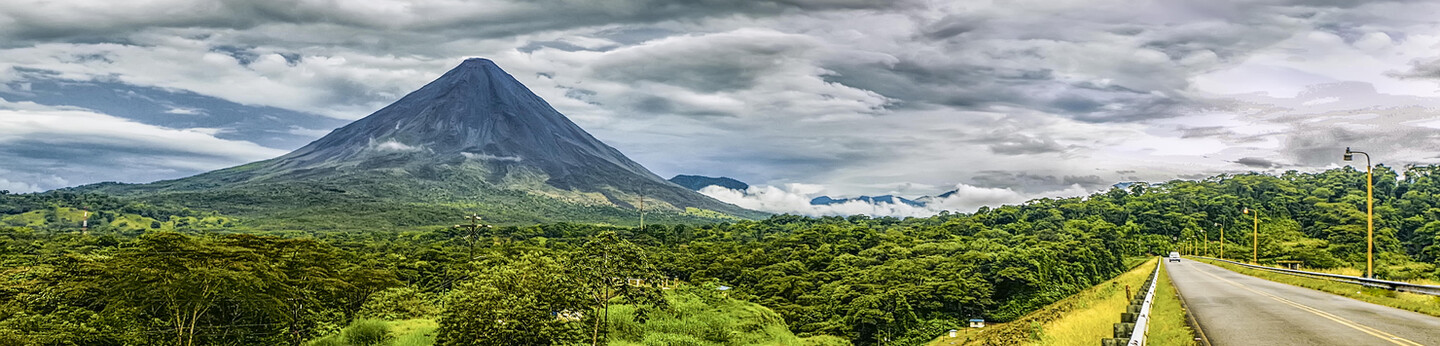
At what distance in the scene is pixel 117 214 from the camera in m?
191

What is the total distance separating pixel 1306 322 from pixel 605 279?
2129 cm

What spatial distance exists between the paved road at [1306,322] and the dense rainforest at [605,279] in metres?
19.1

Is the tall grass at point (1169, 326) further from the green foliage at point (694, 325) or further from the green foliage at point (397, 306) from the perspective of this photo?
the green foliage at point (397, 306)

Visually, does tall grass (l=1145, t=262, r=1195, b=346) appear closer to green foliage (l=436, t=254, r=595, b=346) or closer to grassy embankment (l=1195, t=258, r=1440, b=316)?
grassy embankment (l=1195, t=258, r=1440, b=316)

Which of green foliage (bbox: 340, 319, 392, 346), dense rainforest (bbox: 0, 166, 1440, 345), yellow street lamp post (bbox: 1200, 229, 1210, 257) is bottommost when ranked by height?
green foliage (bbox: 340, 319, 392, 346)

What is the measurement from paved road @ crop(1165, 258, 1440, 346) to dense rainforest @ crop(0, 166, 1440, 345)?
19.1 meters

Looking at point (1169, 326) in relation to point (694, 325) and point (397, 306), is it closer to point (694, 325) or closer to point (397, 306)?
point (694, 325)

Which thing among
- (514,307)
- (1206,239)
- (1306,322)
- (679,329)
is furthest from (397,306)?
(1206,239)

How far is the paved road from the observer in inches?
509

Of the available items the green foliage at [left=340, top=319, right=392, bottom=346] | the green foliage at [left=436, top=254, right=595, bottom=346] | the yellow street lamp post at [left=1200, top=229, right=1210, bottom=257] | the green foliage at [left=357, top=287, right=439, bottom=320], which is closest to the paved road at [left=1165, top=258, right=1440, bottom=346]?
the green foliage at [left=436, top=254, right=595, bottom=346]

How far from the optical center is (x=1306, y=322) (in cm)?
1563

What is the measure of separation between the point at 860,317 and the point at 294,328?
109 ft

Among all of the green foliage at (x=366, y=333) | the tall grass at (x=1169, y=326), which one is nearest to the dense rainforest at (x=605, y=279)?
the green foliage at (x=366, y=333)

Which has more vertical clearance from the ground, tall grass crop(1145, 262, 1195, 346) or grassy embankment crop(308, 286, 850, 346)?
tall grass crop(1145, 262, 1195, 346)
